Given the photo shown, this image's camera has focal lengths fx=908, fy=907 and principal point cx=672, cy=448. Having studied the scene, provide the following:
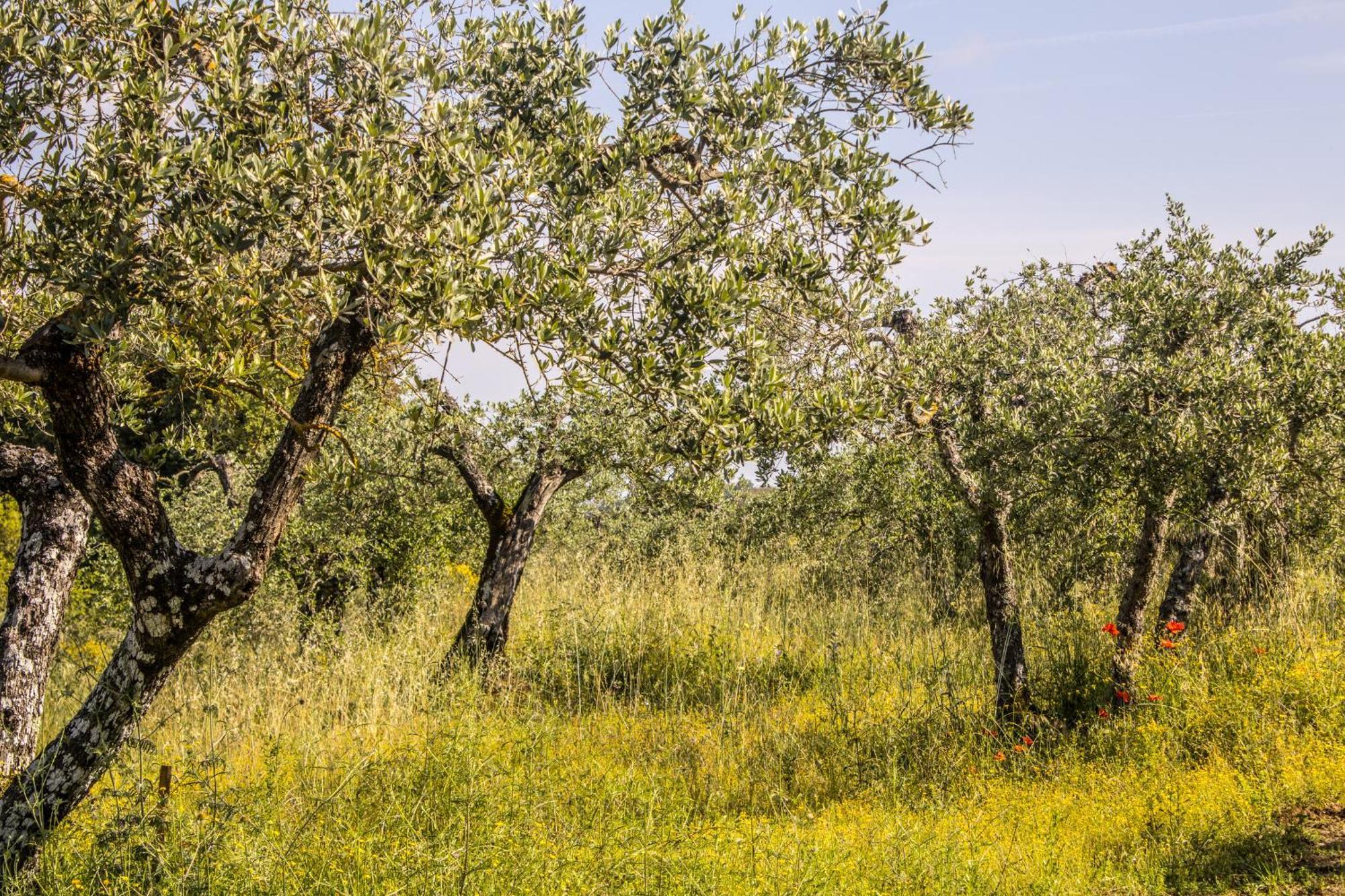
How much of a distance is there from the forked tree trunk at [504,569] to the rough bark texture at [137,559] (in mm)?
5625

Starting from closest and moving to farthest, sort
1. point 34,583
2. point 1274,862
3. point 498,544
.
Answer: point 1274,862 → point 34,583 → point 498,544

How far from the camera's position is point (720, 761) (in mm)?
7820

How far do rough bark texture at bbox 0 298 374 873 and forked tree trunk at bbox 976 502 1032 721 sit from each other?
19.9 ft

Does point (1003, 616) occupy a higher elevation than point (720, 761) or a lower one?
higher

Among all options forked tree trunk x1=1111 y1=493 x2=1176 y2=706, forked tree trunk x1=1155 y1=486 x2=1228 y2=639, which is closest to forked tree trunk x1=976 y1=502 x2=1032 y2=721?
forked tree trunk x1=1111 y1=493 x2=1176 y2=706

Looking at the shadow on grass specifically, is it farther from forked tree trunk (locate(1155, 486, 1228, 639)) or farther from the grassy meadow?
forked tree trunk (locate(1155, 486, 1228, 639))

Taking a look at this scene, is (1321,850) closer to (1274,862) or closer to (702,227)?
(1274,862)

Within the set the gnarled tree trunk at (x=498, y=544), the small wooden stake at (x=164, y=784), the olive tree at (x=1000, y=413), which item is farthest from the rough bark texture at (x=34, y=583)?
the olive tree at (x=1000, y=413)

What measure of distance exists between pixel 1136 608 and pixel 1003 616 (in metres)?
1.21

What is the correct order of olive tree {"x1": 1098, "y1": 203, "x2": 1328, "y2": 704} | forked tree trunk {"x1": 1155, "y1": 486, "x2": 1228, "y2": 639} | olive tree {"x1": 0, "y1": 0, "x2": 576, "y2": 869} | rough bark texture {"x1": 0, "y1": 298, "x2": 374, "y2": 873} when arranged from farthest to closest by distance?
forked tree trunk {"x1": 1155, "y1": 486, "x2": 1228, "y2": 639} → olive tree {"x1": 1098, "y1": 203, "x2": 1328, "y2": 704} → rough bark texture {"x1": 0, "y1": 298, "x2": 374, "y2": 873} → olive tree {"x1": 0, "y1": 0, "x2": 576, "y2": 869}

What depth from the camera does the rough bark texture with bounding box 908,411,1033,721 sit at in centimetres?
828

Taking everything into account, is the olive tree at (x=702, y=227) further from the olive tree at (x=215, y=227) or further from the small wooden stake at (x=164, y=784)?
the small wooden stake at (x=164, y=784)

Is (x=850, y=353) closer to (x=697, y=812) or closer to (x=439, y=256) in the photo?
(x=439, y=256)

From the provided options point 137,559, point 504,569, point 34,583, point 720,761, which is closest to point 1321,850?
point 720,761
